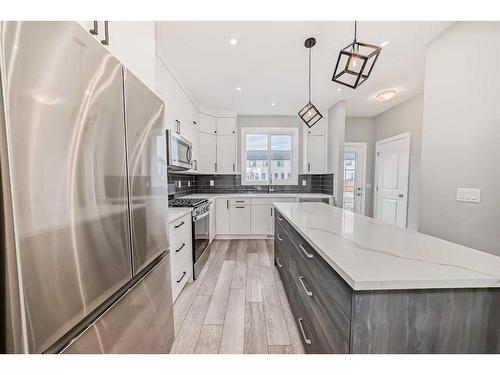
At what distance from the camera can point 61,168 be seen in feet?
1.92

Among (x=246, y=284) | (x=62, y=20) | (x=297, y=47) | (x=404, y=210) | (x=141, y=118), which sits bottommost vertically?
(x=246, y=284)

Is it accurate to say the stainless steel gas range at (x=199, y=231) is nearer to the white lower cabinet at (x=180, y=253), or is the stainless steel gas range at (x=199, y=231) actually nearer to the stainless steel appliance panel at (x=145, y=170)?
the white lower cabinet at (x=180, y=253)

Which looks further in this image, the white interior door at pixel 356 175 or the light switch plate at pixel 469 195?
the white interior door at pixel 356 175

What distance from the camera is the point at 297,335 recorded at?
1551 mm

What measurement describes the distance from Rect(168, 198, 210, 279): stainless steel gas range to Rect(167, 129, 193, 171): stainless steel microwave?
51cm

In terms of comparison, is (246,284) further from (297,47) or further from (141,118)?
(297,47)

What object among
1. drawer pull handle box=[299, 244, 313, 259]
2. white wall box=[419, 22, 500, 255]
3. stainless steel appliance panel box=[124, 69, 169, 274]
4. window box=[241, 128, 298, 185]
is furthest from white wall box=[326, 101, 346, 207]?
stainless steel appliance panel box=[124, 69, 169, 274]

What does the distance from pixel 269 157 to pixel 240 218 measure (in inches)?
60.0

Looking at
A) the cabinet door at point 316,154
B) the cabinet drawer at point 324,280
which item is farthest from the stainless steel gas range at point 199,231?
the cabinet door at point 316,154

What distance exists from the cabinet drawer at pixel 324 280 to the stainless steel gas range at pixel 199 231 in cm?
140

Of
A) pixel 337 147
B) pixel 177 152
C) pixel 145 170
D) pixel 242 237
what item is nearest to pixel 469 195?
pixel 337 147

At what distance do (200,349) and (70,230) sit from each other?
130cm

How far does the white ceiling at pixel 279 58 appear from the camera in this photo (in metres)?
1.91
